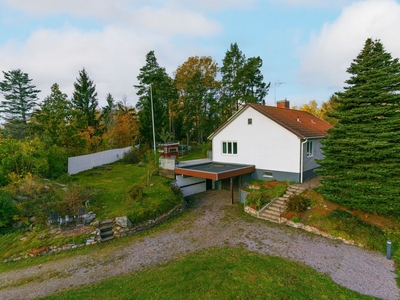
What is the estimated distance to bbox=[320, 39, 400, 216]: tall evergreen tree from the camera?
1016 centimetres

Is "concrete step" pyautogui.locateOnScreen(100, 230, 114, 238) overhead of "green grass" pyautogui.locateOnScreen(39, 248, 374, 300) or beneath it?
beneath

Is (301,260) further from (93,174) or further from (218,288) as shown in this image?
(93,174)

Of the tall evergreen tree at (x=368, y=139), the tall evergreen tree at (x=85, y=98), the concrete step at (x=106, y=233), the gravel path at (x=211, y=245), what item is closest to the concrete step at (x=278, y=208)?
the gravel path at (x=211, y=245)

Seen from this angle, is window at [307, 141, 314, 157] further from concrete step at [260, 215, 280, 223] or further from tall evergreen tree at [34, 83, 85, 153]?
tall evergreen tree at [34, 83, 85, 153]

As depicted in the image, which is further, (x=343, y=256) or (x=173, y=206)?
(x=173, y=206)


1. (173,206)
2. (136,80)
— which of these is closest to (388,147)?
(173,206)

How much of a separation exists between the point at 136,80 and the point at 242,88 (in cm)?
1916

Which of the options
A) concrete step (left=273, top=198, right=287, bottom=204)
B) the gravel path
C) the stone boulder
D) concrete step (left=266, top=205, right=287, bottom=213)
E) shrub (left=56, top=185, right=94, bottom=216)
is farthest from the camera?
concrete step (left=273, top=198, right=287, bottom=204)

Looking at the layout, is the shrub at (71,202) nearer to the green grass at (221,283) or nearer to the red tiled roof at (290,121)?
the green grass at (221,283)

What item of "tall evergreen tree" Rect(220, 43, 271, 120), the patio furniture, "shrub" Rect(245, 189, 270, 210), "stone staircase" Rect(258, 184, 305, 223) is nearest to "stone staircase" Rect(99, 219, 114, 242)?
the patio furniture

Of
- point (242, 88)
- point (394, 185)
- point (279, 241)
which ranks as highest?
point (242, 88)

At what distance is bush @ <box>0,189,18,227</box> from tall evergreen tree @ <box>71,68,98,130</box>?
20478 mm

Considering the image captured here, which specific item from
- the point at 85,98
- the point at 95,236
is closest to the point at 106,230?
the point at 95,236

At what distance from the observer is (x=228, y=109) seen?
116 ft
